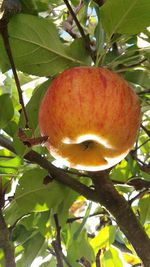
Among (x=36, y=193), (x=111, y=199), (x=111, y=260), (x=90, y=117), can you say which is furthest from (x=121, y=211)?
(x=111, y=260)

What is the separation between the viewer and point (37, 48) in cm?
114

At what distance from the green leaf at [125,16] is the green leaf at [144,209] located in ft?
1.83

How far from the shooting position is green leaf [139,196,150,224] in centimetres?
146

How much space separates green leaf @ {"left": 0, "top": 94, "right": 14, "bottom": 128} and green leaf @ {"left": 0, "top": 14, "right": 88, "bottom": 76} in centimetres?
17

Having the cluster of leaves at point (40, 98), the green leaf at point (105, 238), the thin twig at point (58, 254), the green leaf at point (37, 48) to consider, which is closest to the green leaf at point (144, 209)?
the cluster of leaves at point (40, 98)

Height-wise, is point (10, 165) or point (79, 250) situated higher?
point (10, 165)

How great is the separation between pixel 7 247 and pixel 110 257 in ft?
1.68

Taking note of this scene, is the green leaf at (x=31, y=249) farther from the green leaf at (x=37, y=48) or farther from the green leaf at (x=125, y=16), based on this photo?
the green leaf at (x=125, y=16)

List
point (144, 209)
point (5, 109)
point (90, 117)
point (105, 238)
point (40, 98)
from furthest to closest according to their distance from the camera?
point (105, 238), point (144, 209), point (5, 109), point (40, 98), point (90, 117)

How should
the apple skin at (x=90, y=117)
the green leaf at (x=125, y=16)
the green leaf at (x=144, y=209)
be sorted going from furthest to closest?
the green leaf at (x=144, y=209) → the green leaf at (x=125, y=16) → the apple skin at (x=90, y=117)

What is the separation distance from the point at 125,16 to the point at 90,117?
0.29m

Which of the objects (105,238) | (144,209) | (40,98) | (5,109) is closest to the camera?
(40,98)

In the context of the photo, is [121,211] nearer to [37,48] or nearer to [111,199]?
[111,199]

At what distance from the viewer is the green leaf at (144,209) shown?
1.46m
